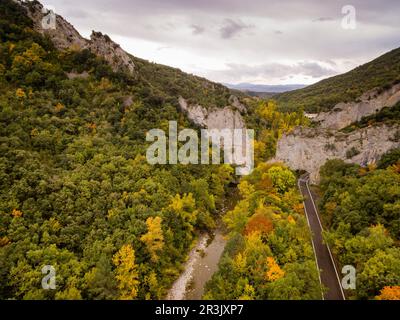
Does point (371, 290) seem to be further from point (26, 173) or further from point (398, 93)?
point (398, 93)

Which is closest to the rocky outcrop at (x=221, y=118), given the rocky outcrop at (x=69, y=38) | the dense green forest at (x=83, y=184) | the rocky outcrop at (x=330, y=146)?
the rocky outcrop at (x=330, y=146)

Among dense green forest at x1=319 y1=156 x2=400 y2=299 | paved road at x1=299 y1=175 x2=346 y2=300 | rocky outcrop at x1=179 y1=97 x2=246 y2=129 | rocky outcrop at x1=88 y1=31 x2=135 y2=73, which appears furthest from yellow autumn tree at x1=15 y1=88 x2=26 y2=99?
dense green forest at x1=319 y1=156 x2=400 y2=299

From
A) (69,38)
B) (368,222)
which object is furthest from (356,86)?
(69,38)

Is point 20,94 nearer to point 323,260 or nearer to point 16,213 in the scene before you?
point 16,213

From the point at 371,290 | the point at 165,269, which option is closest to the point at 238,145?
the point at 165,269

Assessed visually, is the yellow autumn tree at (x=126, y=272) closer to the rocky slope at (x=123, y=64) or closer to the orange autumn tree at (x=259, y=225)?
the orange autumn tree at (x=259, y=225)

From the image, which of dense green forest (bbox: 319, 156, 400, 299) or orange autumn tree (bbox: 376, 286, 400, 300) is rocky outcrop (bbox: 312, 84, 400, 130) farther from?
orange autumn tree (bbox: 376, 286, 400, 300)
